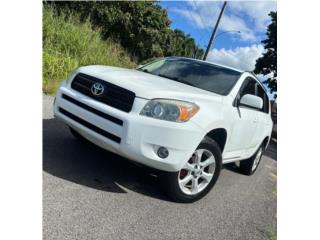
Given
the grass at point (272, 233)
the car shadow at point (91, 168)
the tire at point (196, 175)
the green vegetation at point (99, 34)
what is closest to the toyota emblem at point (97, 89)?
the car shadow at point (91, 168)

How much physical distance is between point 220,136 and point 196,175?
1.95 ft

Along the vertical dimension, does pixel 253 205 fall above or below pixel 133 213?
below

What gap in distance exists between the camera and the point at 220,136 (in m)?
4.07

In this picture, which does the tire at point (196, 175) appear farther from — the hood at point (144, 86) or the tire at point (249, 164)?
the tire at point (249, 164)

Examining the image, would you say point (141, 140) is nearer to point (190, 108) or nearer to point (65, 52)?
point (190, 108)

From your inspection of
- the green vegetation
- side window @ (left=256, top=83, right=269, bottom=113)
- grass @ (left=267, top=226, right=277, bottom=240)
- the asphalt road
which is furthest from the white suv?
the green vegetation

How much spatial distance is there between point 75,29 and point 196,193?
812cm

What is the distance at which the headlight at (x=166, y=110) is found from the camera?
329cm

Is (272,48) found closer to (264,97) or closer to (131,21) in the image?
(264,97)

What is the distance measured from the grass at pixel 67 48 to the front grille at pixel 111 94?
14.5 feet

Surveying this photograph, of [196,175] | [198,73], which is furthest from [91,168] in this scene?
[198,73]

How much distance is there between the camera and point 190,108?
134 inches

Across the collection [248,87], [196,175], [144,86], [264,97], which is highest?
[144,86]
